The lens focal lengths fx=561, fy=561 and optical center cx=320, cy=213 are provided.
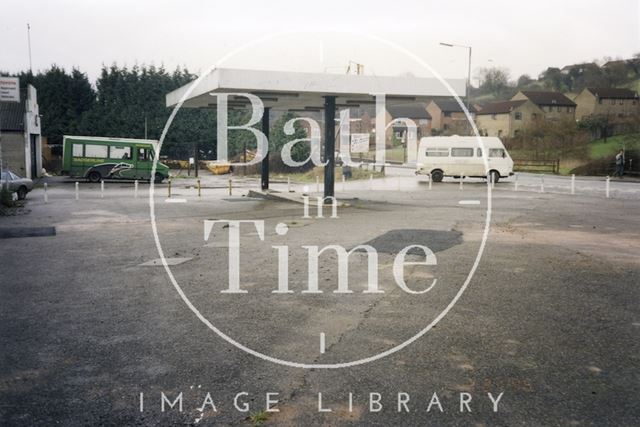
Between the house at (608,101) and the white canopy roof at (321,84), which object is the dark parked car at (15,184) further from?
the house at (608,101)

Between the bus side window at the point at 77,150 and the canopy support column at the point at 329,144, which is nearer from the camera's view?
the canopy support column at the point at 329,144

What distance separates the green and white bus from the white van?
685 inches

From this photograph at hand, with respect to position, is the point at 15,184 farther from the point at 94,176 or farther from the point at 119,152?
the point at 119,152

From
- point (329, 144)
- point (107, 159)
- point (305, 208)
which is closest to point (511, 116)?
point (107, 159)

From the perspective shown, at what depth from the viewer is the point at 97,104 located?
6225 cm

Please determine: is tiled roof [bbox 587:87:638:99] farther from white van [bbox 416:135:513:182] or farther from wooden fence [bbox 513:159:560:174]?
white van [bbox 416:135:513:182]

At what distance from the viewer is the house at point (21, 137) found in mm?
37031

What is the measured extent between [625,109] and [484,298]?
3619 inches

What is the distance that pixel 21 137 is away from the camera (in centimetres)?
3759

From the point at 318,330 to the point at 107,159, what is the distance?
111 ft

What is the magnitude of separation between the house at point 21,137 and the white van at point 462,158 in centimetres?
2620

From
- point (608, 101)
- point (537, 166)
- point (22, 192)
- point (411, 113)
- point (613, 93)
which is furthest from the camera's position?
point (411, 113)

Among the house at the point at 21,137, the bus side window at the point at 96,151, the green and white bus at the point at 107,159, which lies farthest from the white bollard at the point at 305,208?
the house at the point at 21,137

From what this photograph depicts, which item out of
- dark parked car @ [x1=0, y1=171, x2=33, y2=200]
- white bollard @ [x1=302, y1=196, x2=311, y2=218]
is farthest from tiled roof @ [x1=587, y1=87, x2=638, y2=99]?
dark parked car @ [x1=0, y1=171, x2=33, y2=200]
